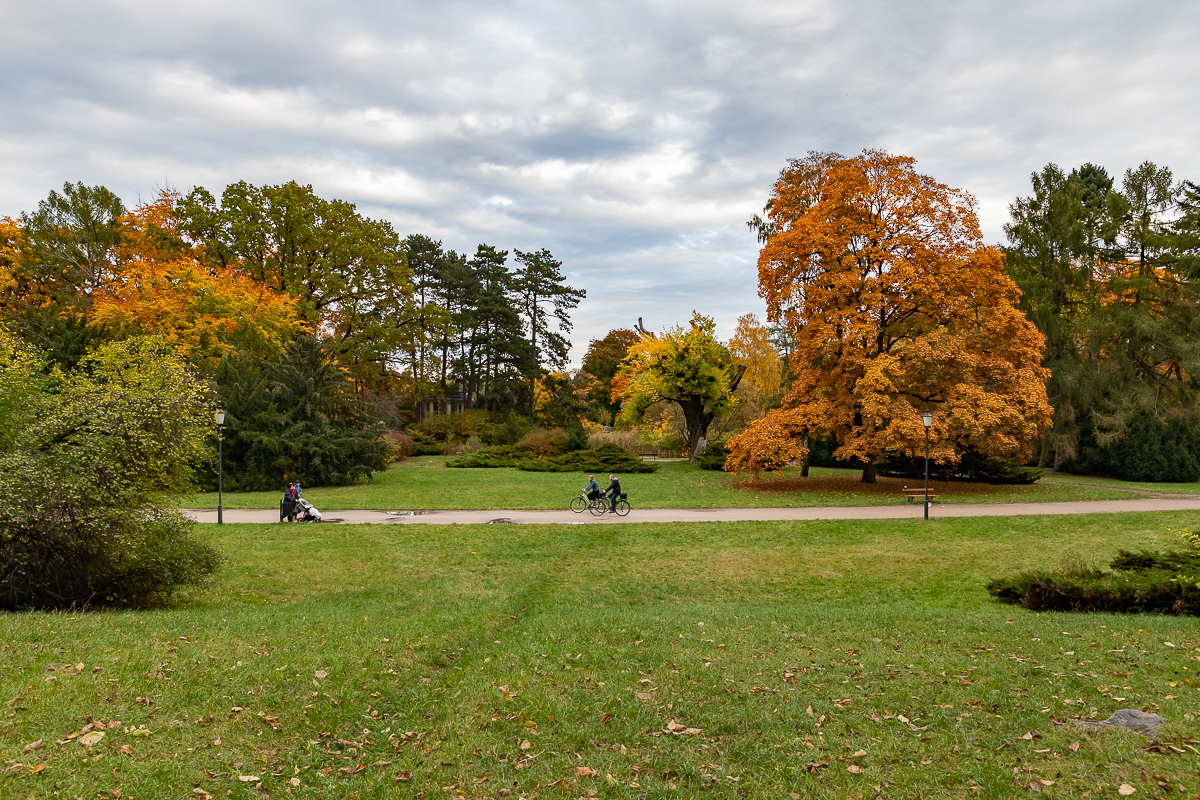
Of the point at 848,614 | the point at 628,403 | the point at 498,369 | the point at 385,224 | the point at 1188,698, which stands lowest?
the point at 848,614

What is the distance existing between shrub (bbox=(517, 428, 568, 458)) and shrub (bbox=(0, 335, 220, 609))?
93.1 feet

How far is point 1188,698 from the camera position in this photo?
540 centimetres

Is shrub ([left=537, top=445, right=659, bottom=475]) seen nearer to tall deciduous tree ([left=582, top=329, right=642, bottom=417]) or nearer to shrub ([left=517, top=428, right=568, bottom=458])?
shrub ([left=517, top=428, right=568, bottom=458])

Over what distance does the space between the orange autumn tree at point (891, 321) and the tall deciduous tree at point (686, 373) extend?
10.3m

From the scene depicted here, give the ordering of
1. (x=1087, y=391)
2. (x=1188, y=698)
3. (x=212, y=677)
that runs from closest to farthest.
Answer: (x=1188, y=698) < (x=212, y=677) < (x=1087, y=391)

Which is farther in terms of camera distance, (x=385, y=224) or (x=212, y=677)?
(x=385, y=224)

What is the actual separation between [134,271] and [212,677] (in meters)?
30.0

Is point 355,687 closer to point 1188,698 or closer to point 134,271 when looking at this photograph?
point 1188,698

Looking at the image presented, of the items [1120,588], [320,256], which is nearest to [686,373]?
[320,256]

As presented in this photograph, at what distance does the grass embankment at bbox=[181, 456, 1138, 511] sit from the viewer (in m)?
21.5

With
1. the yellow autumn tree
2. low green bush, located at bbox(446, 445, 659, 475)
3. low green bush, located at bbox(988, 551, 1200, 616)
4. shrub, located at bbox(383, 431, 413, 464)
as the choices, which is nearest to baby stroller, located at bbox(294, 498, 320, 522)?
low green bush, located at bbox(988, 551, 1200, 616)

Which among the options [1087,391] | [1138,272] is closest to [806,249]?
[1087,391]

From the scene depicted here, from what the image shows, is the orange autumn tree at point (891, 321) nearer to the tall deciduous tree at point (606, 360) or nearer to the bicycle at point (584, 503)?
the bicycle at point (584, 503)

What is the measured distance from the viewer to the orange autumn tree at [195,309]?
27750 mm
